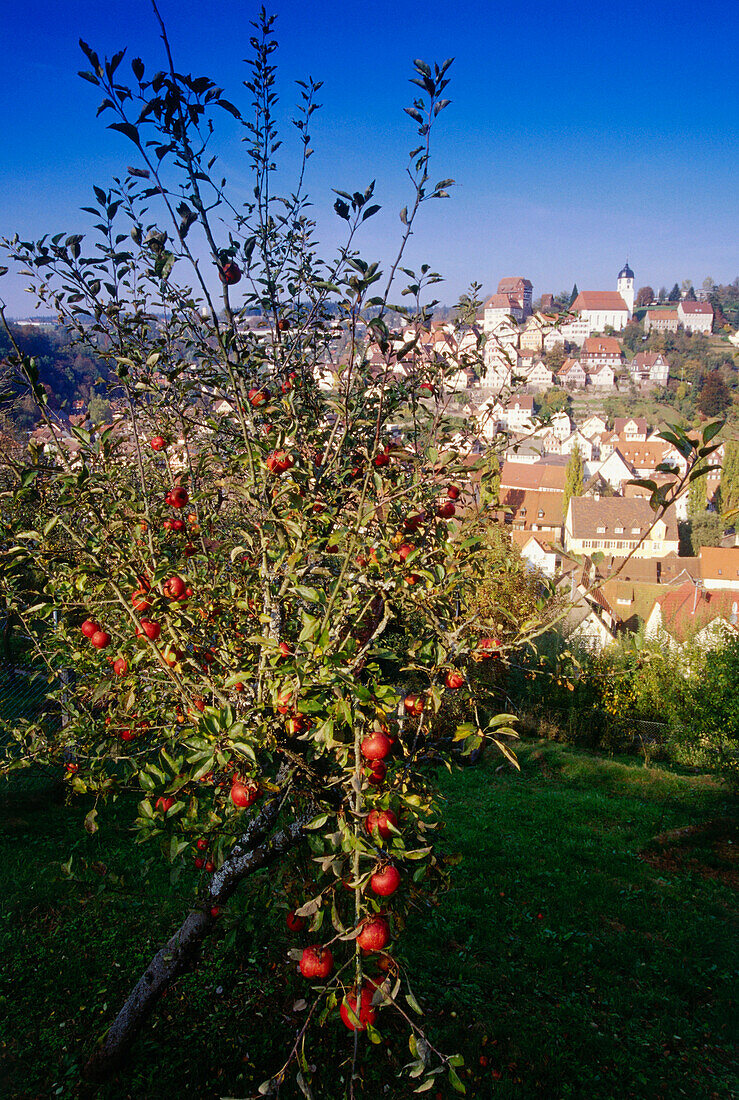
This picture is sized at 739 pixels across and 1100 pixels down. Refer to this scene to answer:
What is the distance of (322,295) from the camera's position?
371cm

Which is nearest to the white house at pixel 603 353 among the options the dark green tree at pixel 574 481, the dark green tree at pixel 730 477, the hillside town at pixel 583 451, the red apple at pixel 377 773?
the hillside town at pixel 583 451

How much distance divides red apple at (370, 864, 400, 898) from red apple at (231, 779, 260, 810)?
524mm

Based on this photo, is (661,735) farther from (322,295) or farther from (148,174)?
(148,174)

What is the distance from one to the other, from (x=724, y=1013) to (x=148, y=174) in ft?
20.4

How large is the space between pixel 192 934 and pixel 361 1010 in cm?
155

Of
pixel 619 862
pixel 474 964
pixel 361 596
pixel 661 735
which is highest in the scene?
pixel 361 596

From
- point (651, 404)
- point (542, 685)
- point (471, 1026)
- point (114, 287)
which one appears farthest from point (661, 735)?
Answer: point (651, 404)

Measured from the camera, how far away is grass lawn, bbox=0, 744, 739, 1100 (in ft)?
11.3

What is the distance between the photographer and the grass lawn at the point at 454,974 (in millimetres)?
3441

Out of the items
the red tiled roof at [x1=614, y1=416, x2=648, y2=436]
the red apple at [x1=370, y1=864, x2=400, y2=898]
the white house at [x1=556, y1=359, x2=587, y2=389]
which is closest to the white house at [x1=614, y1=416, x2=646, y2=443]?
the red tiled roof at [x1=614, y1=416, x2=648, y2=436]

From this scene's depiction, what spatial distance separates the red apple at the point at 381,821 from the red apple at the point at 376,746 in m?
0.16

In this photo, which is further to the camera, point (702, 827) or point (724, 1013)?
point (702, 827)

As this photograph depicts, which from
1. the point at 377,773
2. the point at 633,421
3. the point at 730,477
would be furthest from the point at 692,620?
the point at 633,421

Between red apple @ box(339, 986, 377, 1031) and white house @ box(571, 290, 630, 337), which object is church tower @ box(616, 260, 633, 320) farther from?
red apple @ box(339, 986, 377, 1031)
